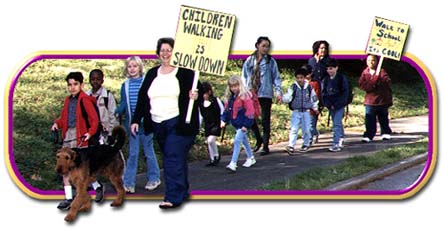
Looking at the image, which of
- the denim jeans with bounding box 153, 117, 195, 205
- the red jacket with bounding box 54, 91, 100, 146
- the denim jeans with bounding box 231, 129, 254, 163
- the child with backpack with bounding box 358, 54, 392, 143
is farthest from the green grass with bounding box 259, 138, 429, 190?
the red jacket with bounding box 54, 91, 100, 146

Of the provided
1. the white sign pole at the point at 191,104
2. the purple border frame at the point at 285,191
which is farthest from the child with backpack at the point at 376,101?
the white sign pole at the point at 191,104

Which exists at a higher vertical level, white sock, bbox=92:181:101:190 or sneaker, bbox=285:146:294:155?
sneaker, bbox=285:146:294:155

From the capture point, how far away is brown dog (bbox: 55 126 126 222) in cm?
805

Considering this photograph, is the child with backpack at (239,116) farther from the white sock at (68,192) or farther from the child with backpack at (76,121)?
the white sock at (68,192)

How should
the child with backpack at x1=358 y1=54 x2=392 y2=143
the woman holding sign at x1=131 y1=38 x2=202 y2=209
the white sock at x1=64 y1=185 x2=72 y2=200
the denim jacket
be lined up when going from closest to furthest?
the woman holding sign at x1=131 y1=38 x2=202 y2=209, the white sock at x1=64 y1=185 x2=72 y2=200, the denim jacket, the child with backpack at x1=358 y1=54 x2=392 y2=143

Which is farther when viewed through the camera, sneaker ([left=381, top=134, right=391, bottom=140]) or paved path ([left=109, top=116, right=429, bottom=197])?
sneaker ([left=381, top=134, right=391, bottom=140])

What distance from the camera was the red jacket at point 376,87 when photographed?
27.7ft

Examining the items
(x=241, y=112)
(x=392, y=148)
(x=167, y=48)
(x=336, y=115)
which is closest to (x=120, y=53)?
(x=167, y=48)

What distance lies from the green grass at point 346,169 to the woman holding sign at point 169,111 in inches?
34.4

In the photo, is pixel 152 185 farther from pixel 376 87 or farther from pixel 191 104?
pixel 376 87

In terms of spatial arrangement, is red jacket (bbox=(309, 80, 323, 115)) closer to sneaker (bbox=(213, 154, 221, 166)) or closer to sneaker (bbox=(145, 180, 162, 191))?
sneaker (bbox=(213, 154, 221, 166))

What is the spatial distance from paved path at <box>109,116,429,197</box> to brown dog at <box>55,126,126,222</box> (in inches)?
10.3

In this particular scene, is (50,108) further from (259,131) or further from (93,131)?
(259,131)

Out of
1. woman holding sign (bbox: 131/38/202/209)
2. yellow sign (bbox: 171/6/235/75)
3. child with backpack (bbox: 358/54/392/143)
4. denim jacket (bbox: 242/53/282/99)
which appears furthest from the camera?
child with backpack (bbox: 358/54/392/143)
